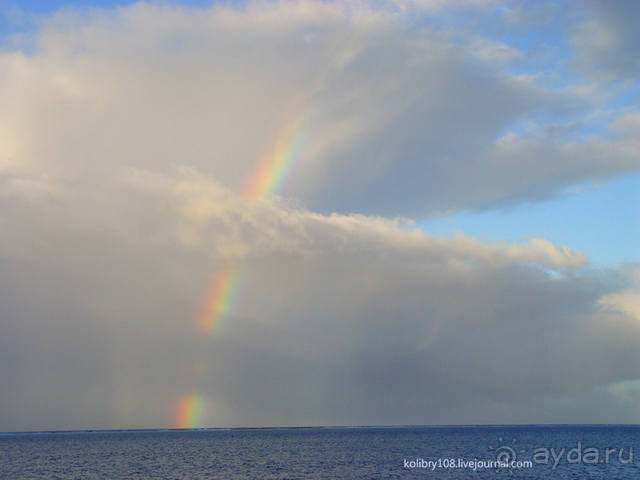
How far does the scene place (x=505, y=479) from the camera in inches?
4464

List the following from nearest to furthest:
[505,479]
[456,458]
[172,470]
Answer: [505,479], [172,470], [456,458]

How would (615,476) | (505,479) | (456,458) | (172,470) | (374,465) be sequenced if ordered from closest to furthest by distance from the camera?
1. (505,479)
2. (615,476)
3. (172,470)
4. (374,465)
5. (456,458)

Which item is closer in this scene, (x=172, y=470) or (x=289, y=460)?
(x=172, y=470)

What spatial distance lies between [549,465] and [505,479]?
38.8m

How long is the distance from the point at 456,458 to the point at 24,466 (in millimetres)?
122659

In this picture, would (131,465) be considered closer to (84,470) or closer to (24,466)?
(84,470)

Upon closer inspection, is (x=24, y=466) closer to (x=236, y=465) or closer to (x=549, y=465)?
(x=236, y=465)

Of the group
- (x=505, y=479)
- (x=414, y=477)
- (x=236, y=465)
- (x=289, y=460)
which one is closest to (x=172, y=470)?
(x=236, y=465)

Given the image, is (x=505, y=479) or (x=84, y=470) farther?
(x=84, y=470)

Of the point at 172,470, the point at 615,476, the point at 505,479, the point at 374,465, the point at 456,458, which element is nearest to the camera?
the point at 505,479

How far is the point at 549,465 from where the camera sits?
14425 cm

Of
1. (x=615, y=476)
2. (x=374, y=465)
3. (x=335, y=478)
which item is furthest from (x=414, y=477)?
(x=615, y=476)

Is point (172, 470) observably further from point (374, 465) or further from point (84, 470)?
point (374, 465)

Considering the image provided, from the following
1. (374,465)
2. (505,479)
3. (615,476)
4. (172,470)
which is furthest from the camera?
(374,465)
